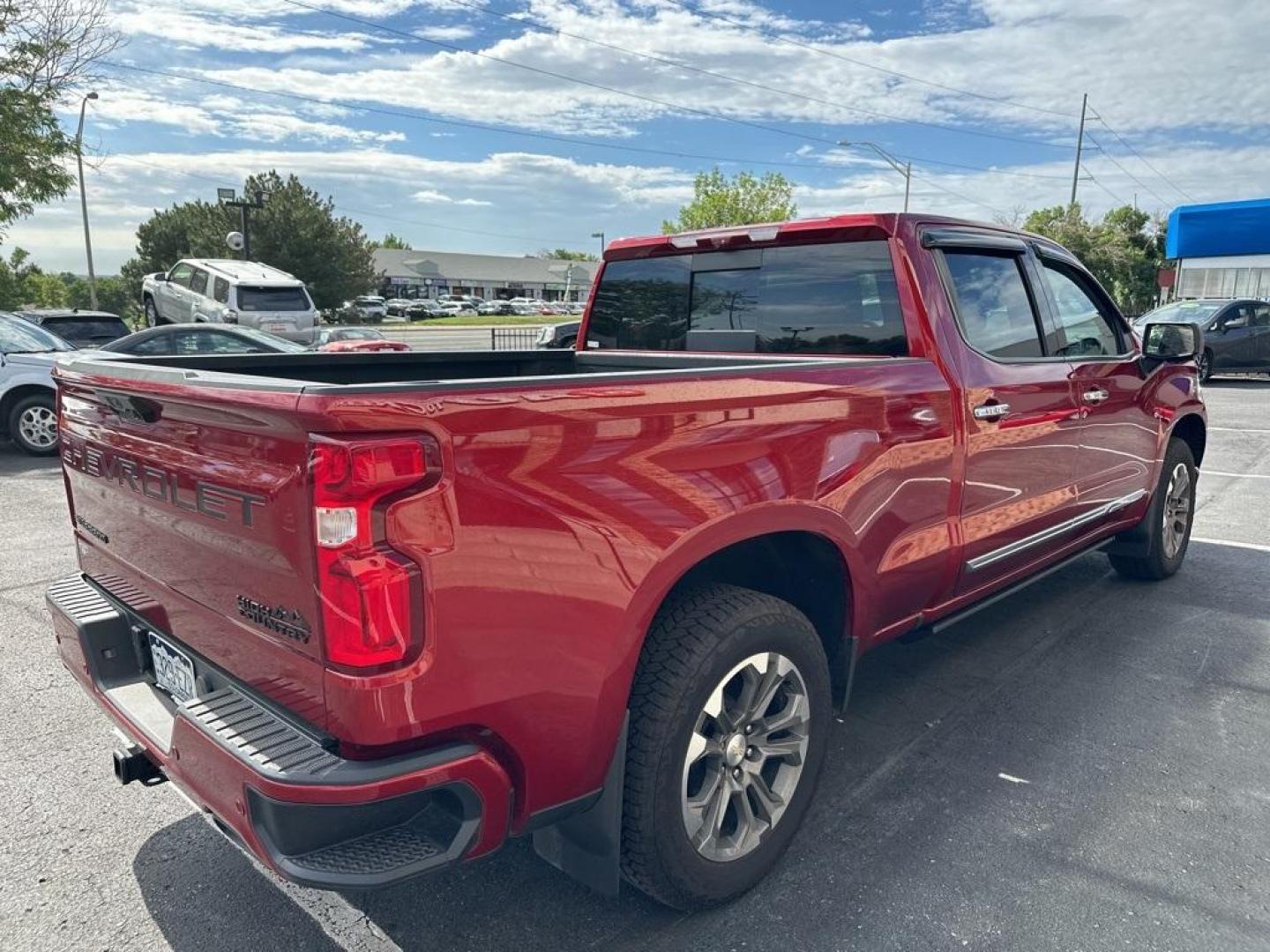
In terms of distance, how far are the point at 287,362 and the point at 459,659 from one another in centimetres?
207

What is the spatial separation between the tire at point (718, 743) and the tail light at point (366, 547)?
75 centimetres

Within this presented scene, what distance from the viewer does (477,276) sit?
107938mm

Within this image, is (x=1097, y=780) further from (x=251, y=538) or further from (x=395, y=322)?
(x=395, y=322)

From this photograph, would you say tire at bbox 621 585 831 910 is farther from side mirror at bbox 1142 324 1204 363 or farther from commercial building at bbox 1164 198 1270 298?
commercial building at bbox 1164 198 1270 298

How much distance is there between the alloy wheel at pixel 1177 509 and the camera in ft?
17.8

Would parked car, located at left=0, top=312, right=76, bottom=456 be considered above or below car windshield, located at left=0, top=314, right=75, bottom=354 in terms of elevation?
below

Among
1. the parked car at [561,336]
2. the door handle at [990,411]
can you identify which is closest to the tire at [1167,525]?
the door handle at [990,411]

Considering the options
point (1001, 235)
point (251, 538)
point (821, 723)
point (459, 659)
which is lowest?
point (821, 723)

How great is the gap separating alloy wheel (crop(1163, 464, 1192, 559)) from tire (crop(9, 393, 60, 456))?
10388 mm

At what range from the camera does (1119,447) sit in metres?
4.57

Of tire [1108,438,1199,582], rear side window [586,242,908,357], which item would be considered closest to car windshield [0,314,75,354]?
rear side window [586,242,908,357]

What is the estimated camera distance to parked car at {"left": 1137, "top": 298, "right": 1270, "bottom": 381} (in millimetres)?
18156

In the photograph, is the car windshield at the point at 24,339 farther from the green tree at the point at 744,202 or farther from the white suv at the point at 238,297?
the green tree at the point at 744,202

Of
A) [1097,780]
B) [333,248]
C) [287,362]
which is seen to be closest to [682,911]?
[1097,780]
